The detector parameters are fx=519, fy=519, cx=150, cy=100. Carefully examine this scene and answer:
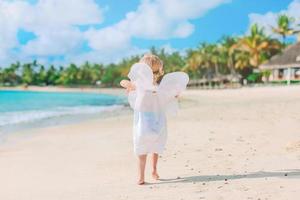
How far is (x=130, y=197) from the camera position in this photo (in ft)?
18.9

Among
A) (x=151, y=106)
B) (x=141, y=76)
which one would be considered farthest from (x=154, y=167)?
(x=141, y=76)

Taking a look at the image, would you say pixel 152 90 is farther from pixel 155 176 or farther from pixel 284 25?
pixel 284 25

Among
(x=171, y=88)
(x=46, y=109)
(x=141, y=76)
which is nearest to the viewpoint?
(x=141, y=76)

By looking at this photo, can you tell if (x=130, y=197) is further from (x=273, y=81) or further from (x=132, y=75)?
(x=273, y=81)

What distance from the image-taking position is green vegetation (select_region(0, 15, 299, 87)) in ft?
233

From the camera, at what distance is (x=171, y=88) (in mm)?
6637

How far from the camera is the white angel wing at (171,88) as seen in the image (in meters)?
6.58

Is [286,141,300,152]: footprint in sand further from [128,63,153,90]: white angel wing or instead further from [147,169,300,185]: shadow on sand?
[128,63,153,90]: white angel wing

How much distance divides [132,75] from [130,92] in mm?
305

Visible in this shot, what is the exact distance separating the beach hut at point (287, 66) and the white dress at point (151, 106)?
176 feet

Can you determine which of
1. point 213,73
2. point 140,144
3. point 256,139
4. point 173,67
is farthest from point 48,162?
point 173,67

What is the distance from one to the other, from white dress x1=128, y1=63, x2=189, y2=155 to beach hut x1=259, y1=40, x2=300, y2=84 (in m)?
53.6

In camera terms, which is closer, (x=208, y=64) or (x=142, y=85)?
(x=142, y=85)

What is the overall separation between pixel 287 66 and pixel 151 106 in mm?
55473
